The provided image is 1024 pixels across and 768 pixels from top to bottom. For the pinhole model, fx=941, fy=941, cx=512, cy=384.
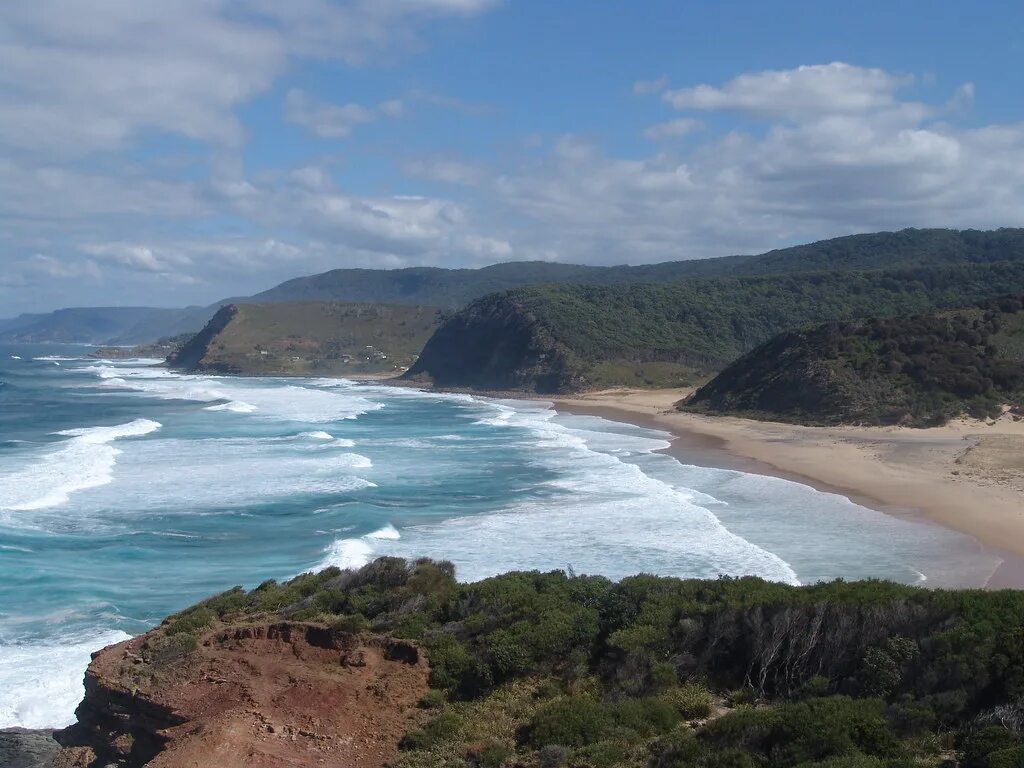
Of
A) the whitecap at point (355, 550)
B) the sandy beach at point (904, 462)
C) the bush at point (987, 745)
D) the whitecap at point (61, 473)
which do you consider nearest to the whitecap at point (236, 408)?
the whitecap at point (61, 473)

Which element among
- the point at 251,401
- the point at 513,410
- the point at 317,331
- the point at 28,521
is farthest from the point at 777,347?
the point at 317,331

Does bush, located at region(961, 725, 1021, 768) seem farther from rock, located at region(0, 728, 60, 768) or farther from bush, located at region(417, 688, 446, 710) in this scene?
rock, located at region(0, 728, 60, 768)

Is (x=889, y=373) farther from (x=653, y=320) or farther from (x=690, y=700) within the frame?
(x=653, y=320)

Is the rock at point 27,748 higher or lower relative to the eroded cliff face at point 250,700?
lower

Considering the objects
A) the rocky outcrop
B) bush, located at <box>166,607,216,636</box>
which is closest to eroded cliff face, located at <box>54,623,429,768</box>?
bush, located at <box>166,607,216,636</box>

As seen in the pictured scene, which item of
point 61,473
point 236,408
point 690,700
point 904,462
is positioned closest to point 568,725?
point 690,700

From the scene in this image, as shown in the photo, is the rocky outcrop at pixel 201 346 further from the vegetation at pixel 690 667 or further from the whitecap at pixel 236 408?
the vegetation at pixel 690 667
